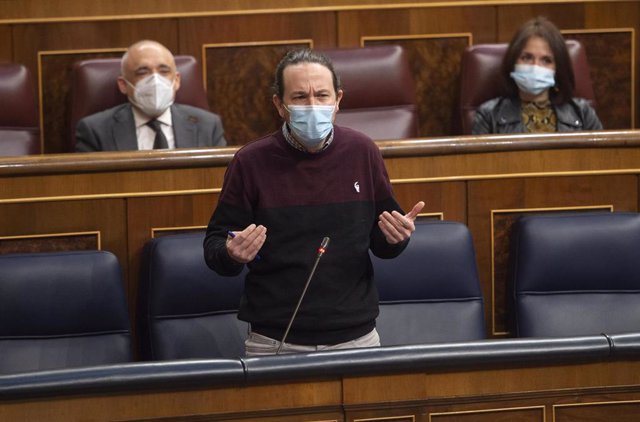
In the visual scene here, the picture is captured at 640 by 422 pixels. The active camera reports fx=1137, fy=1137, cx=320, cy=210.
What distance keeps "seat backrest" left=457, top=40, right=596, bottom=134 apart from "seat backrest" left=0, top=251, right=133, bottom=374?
2.22ft

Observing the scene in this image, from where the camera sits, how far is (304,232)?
0.91m

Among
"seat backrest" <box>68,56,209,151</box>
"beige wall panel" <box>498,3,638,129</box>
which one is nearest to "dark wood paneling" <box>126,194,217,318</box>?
"seat backrest" <box>68,56,209,151</box>

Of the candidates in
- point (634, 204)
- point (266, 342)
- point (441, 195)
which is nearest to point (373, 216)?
point (266, 342)

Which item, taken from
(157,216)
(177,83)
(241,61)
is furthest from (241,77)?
(157,216)

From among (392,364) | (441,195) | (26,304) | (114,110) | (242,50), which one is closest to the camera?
(392,364)

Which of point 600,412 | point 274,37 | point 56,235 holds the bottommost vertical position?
point 600,412

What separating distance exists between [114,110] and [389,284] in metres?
0.51

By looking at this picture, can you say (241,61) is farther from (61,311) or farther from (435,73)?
(61,311)

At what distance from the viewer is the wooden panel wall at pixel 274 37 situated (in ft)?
5.18

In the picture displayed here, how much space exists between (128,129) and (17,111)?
0.17 meters

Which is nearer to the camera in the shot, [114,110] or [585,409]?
[585,409]

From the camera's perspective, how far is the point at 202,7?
5.26 feet

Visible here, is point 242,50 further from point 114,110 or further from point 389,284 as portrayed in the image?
point 389,284

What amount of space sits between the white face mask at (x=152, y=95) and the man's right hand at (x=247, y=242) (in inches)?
24.3
